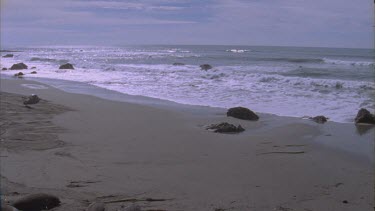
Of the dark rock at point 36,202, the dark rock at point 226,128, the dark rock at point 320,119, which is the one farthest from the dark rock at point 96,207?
the dark rock at point 320,119

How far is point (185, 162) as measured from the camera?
6195 mm

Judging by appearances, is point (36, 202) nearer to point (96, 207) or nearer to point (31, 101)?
point (96, 207)

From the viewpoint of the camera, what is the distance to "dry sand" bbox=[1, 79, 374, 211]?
184 inches

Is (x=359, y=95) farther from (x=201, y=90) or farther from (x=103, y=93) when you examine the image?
(x=103, y=93)

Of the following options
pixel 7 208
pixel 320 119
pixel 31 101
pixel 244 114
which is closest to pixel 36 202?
pixel 7 208

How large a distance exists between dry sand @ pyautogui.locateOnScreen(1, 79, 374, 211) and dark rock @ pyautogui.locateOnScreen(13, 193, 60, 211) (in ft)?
0.55

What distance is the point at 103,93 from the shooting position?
15.3 meters

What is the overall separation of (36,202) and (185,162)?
2549mm

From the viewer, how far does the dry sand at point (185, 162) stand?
468cm

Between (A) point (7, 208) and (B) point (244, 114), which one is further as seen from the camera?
(B) point (244, 114)

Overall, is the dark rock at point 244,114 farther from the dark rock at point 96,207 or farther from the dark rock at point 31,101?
the dark rock at point 96,207

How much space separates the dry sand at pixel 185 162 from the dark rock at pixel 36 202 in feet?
0.55

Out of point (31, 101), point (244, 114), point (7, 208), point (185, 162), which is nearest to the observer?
point (7, 208)

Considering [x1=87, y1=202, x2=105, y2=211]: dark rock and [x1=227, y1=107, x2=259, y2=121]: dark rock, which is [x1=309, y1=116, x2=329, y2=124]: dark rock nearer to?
[x1=227, y1=107, x2=259, y2=121]: dark rock
